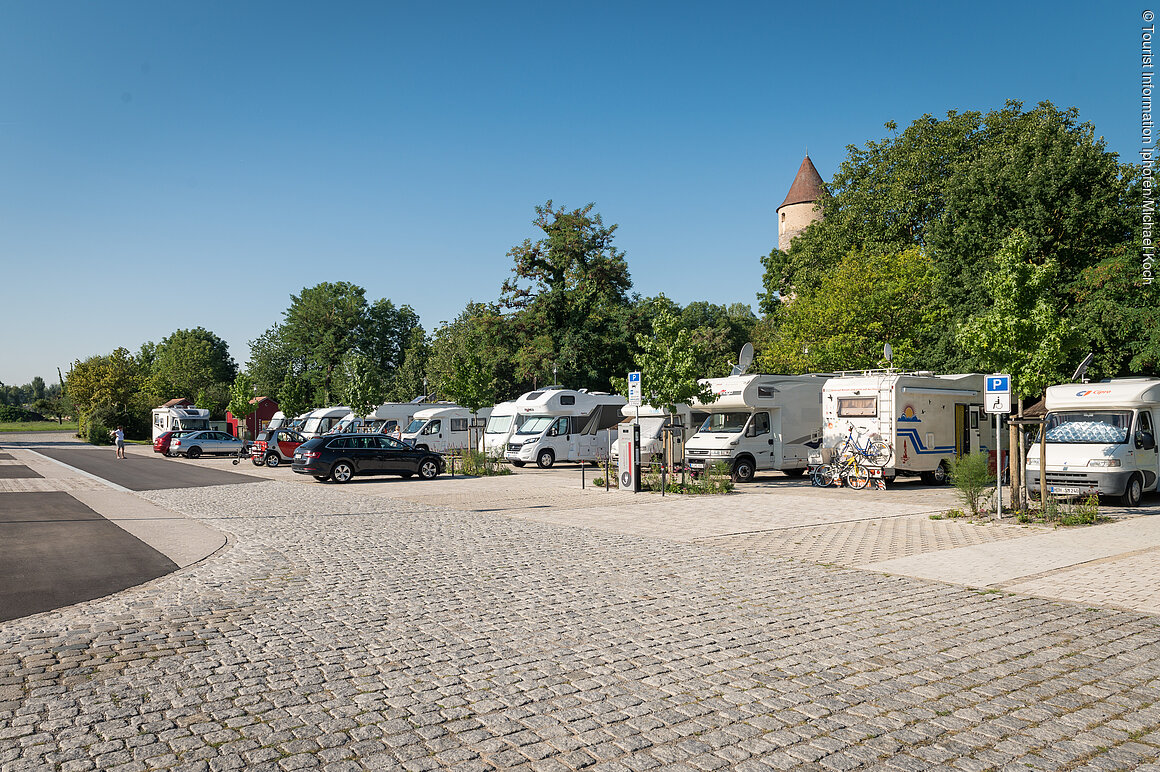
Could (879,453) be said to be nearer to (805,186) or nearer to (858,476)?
(858,476)

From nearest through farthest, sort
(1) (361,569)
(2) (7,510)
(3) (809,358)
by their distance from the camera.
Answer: (1) (361,569), (2) (7,510), (3) (809,358)

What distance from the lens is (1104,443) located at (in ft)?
53.3

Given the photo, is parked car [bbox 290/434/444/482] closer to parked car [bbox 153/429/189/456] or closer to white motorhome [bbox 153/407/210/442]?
parked car [bbox 153/429/189/456]

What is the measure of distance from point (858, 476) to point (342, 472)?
1440 centimetres

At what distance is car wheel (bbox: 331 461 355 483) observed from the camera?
24.2 m

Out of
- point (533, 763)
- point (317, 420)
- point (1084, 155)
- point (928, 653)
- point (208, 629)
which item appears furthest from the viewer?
point (317, 420)

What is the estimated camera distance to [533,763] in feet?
13.8

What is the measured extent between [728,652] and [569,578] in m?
3.24

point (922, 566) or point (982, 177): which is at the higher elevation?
point (982, 177)

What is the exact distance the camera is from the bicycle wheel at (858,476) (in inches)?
816

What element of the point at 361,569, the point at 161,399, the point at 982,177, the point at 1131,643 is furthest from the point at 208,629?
the point at 161,399

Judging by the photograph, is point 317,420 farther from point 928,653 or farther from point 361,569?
point 928,653

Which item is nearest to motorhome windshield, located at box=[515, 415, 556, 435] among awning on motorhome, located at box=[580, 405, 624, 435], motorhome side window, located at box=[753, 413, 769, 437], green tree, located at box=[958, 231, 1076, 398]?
awning on motorhome, located at box=[580, 405, 624, 435]

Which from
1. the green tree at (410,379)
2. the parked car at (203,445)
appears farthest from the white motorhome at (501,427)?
the green tree at (410,379)
